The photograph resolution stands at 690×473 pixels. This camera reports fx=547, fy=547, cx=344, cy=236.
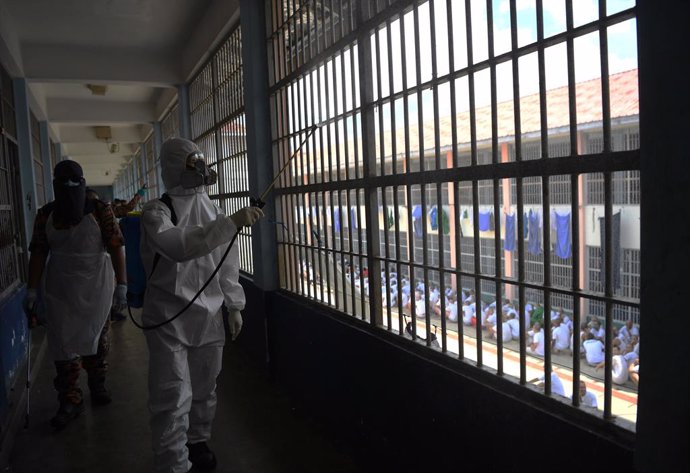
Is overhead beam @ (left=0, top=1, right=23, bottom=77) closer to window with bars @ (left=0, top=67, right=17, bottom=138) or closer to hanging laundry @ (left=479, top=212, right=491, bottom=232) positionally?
window with bars @ (left=0, top=67, right=17, bottom=138)

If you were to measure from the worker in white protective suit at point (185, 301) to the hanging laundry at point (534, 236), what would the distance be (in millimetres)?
1208

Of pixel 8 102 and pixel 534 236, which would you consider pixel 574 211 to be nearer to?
pixel 534 236

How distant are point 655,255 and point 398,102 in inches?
59.5

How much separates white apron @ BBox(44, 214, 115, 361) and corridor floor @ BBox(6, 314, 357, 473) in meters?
0.53

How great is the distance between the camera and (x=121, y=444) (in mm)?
3395

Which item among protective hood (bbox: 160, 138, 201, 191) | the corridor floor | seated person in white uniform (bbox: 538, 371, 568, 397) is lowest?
the corridor floor

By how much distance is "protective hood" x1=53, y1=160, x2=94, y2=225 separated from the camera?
3406mm

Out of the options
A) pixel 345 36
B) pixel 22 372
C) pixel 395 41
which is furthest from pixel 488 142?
pixel 22 372

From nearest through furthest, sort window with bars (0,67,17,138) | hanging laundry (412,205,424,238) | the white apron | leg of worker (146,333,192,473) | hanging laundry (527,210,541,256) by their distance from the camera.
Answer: hanging laundry (527,210,541,256) < hanging laundry (412,205,424,238) < leg of worker (146,333,192,473) < the white apron < window with bars (0,67,17,138)

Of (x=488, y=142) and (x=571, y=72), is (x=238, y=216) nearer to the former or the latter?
(x=488, y=142)

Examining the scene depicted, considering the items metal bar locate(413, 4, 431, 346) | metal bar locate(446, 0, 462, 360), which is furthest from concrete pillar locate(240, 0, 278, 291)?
metal bar locate(446, 0, 462, 360)

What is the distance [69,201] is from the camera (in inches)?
134

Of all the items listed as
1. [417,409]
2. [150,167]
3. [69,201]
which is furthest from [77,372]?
[150,167]

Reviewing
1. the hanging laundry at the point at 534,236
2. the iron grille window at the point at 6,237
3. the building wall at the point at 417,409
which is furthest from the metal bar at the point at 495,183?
the iron grille window at the point at 6,237
